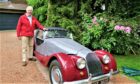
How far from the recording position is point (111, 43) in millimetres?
9703

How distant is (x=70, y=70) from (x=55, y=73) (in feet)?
1.92

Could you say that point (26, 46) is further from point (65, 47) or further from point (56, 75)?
point (56, 75)

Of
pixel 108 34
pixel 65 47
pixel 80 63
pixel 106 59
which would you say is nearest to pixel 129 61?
pixel 108 34

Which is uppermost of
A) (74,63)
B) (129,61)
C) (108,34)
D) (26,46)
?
(108,34)

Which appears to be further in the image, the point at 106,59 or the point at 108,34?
the point at 108,34

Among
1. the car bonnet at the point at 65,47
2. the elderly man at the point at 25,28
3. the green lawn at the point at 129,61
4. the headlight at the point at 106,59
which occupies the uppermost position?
the elderly man at the point at 25,28

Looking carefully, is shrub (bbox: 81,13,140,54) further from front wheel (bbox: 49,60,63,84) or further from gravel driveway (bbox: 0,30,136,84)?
front wheel (bbox: 49,60,63,84)

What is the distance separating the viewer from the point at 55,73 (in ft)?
19.3

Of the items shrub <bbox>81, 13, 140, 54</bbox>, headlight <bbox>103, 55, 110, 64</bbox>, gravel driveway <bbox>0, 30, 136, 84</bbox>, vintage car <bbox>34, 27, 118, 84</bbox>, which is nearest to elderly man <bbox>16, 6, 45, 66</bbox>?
gravel driveway <bbox>0, 30, 136, 84</bbox>

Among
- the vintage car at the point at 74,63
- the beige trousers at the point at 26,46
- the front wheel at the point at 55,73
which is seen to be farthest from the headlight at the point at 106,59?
the beige trousers at the point at 26,46

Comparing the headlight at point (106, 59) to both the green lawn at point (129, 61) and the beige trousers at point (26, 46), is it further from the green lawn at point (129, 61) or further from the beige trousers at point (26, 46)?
the beige trousers at point (26, 46)

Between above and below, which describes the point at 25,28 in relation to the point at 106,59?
above

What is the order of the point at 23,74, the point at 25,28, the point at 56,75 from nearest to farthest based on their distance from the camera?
the point at 56,75 < the point at 23,74 < the point at 25,28

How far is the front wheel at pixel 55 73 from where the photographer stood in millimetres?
5707
